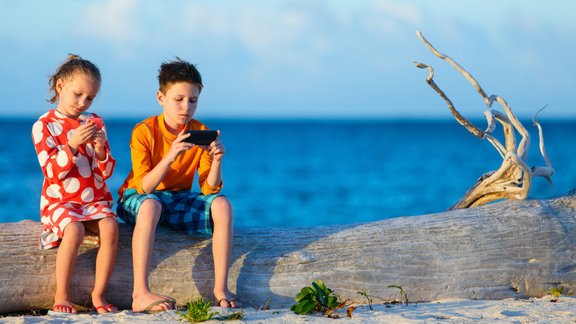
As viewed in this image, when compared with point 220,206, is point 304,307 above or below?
below

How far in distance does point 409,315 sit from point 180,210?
5.50ft

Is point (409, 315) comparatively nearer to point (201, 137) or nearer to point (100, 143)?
point (201, 137)

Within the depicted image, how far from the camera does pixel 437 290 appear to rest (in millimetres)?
5512

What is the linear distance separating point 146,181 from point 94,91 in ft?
2.28

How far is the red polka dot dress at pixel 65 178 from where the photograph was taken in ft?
16.6

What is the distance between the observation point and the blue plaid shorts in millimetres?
5230

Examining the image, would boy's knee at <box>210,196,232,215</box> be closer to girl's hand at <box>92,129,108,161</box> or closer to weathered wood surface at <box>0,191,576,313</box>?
weathered wood surface at <box>0,191,576,313</box>

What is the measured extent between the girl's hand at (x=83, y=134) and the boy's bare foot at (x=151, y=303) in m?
1.06

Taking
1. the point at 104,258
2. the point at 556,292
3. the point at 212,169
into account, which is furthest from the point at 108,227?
the point at 556,292

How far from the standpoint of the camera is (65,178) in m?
5.16

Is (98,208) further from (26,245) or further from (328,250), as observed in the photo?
(328,250)

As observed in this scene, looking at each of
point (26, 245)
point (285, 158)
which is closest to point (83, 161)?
point (26, 245)

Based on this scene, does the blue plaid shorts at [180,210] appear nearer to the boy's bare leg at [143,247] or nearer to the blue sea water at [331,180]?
the boy's bare leg at [143,247]

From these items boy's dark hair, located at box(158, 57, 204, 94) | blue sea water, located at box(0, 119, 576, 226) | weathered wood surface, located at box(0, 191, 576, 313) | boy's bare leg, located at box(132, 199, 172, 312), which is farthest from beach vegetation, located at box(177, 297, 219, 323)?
blue sea water, located at box(0, 119, 576, 226)
